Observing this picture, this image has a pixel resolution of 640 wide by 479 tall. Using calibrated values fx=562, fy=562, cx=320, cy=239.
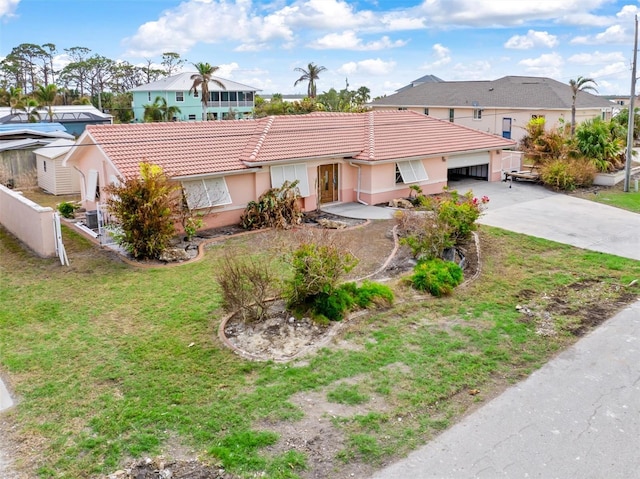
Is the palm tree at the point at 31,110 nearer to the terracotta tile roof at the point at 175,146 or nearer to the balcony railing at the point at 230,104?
the balcony railing at the point at 230,104

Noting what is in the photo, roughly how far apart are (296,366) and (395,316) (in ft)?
10.3

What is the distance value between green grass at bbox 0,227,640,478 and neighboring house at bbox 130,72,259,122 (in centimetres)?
5005

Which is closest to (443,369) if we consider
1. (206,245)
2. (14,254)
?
(206,245)

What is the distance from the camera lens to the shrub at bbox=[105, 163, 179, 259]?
1598cm

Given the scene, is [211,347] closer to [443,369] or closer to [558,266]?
[443,369]

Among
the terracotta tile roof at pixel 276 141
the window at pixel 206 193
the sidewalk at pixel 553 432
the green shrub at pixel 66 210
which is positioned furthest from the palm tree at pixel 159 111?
the sidewalk at pixel 553 432

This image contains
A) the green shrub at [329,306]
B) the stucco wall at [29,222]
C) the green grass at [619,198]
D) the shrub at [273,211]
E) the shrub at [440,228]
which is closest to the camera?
the green shrub at [329,306]

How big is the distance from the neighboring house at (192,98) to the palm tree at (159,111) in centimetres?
169

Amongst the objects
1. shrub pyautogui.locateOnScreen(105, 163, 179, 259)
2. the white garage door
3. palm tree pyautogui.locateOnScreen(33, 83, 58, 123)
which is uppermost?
palm tree pyautogui.locateOnScreen(33, 83, 58, 123)

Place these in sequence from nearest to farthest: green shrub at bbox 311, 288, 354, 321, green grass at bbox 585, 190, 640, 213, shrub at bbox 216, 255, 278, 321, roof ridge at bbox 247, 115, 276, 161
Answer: shrub at bbox 216, 255, 278, 321
green shrub at bbox 311, 288, 354, 321
roof ridge at bbox 247, 115, 276, 161
green grass at bbox 585, 190, 640, 213

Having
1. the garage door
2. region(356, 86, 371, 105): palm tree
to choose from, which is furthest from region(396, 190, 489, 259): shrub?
region(356, 86, 371, 105): palm tree

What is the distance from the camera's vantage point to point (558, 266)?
52.3ft

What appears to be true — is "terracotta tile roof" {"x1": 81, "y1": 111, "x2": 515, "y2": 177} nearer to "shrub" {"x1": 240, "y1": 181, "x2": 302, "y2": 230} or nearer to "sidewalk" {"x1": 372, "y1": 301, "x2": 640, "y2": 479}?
"shrub" {"x1": 240, "y1": 181, "x2": 302, "y2": 230}

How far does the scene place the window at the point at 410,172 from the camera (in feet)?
83.6
